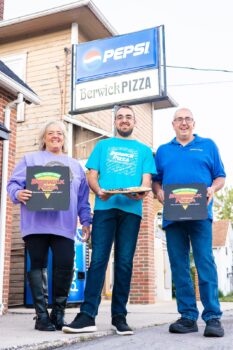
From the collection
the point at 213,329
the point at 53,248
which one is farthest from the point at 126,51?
the point at 213,329

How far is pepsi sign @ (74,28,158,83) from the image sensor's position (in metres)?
10.0

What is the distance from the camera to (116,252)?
3932 mm

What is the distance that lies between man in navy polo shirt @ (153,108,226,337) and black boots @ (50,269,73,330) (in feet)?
2.85

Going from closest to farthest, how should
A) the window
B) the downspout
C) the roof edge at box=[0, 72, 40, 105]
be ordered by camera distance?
the downspout < the roof edge at box=[0, 72, 40, 105] < the window

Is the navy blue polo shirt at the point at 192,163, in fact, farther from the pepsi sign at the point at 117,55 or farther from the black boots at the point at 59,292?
the pepsi sign at the point at 117,55

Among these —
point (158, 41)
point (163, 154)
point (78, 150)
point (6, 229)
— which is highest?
point (158, 41)

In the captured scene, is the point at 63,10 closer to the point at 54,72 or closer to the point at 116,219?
the point at 54,72

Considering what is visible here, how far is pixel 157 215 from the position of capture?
1541 cm

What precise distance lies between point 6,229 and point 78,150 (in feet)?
14.4

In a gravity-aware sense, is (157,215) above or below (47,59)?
below

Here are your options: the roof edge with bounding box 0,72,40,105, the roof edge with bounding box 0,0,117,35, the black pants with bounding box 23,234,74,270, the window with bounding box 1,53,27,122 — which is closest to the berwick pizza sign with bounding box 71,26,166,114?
the roof edge with bounding box 0,0,117,35

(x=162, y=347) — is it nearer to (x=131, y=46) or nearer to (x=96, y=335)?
(x=96, y=335)

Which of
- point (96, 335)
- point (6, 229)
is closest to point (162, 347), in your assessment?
point (96, 335)

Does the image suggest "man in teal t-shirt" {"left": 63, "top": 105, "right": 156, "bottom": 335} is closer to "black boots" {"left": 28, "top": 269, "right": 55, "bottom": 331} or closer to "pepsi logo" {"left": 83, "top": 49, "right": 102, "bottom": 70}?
"black boots" {"left": 28, "top": 269, "right": 55, "bottom": 331}
